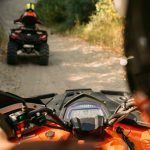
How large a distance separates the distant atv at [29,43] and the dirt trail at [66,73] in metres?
0.33

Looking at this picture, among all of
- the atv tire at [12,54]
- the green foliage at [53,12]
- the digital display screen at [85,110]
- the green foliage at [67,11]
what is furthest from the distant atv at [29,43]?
the green foliage at [53,12]

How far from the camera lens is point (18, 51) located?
12.4 m

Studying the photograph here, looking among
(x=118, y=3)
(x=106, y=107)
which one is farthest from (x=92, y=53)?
(x=118, y=3)

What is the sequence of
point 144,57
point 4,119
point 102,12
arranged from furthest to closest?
point 102,12 < point 4,119 < point 144,57

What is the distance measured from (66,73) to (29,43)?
1.83 m

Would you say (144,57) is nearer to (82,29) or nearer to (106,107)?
(106,107)

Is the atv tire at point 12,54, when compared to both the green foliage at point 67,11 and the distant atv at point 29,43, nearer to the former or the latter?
the distant atv at point 29,43

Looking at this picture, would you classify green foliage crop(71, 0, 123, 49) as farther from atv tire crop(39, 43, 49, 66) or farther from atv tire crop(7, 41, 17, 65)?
atv tire crop(7, 41, 17, 65)

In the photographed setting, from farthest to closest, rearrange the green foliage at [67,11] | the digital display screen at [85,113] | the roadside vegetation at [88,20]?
the green foliage at [67,11] < the roadside vegetation at [88,20] < the digital display screen at [85,113]

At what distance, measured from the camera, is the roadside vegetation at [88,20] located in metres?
16.9

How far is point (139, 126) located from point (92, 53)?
1187 cm

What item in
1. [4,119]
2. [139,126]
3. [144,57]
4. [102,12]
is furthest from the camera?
[102,12]

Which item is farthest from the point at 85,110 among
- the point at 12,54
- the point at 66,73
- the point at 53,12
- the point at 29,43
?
the point at 53,12

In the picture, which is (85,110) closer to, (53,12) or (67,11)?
(67,11)
